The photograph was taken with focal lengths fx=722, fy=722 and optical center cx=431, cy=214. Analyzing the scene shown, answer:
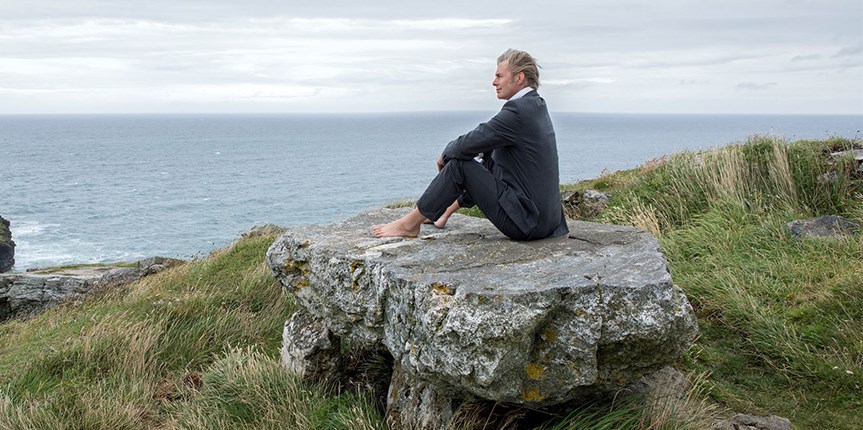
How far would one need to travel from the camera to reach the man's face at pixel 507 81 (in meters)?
7.17

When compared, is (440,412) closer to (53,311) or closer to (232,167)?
(53,311)

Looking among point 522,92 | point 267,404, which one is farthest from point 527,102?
point 267,404

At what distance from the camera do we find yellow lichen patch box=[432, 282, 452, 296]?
18.9 feet

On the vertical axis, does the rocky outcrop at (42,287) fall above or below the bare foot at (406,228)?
below

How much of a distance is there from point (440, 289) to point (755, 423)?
3.37 m

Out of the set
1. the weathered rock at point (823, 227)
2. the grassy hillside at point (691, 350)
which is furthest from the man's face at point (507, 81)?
the weathered rock at point (823, 227)

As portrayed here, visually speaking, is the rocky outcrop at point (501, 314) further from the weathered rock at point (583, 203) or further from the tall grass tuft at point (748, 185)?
the weathered rock at point (583, 203)

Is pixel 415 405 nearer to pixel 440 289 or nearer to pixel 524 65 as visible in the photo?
pixel 440 289

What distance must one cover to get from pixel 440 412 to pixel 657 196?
918cm

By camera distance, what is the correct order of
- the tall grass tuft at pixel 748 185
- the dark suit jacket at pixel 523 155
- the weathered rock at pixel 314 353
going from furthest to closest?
the tall grass tuft at pixel 748 185 → the weathered rock at pixel 314 353 → the dark suit jacket at pixel 523 155

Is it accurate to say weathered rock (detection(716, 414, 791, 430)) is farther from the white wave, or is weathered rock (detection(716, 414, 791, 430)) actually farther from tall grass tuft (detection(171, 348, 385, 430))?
the white wave

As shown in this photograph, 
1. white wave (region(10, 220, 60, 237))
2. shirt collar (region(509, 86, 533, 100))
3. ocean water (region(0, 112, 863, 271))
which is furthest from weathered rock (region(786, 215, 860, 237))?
white wave (region(10, 220, 60, 237))

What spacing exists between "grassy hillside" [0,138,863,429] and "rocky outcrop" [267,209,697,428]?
0.52 metres

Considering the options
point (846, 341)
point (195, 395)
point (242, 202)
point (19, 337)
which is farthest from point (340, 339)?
point (242, 202)
